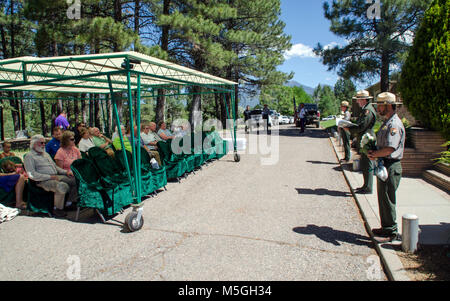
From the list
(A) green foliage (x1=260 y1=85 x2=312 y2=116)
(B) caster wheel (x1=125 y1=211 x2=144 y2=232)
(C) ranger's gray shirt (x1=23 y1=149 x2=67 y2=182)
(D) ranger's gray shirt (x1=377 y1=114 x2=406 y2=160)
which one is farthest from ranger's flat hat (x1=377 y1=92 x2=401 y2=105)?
(A) green foliage (x1=260 y1=85 x2=312 y2=116)

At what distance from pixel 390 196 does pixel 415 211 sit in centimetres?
165

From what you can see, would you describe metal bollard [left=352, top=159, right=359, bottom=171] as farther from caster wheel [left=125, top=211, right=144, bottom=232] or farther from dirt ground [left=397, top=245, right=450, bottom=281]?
caster wheel [left=125, top=211, right=144, bottom=232]

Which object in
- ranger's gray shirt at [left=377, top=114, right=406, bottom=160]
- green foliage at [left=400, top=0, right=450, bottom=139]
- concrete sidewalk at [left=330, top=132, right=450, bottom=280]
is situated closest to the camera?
concrete sidewalk at [left=330, top=132, right=450, bottom=280]

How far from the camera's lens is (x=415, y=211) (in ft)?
16.9

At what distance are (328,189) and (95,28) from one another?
1109 cm

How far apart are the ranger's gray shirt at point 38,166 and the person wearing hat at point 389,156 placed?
547 centimetres

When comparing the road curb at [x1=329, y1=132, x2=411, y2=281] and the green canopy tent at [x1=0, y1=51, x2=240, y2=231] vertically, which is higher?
the green canopy tent at [x1=0, y1=51, x2=240, y2=231]

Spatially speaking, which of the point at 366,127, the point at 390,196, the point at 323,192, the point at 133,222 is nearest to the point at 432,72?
the point at 366,127

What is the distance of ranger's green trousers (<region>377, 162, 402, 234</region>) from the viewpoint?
3932mm

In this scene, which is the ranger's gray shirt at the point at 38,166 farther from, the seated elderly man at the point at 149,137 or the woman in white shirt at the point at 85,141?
the seated elderly man at the point at 149,137

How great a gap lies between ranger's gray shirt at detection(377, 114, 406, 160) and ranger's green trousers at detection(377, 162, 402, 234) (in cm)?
14

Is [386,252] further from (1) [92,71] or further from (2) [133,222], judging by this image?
(1) [92,71]

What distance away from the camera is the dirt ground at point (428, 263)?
320cm

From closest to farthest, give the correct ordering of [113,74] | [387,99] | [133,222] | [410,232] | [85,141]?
[410,232] < [387,99] < [133,222] < [113,74] < [85,141]
